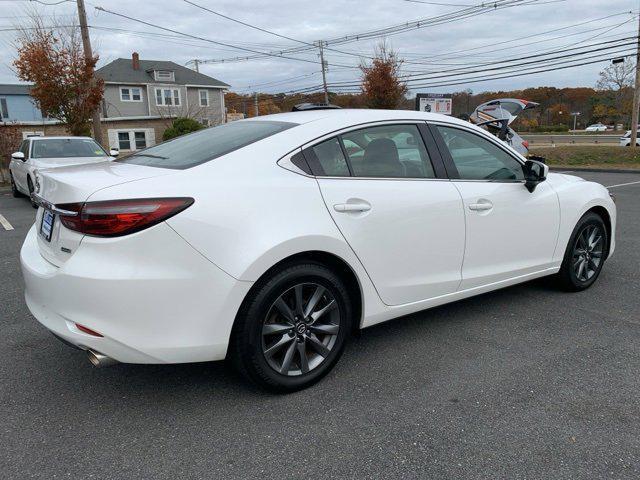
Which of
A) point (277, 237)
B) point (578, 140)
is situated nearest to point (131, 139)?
point (277, 237)

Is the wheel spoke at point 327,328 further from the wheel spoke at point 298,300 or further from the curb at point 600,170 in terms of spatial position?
the curb at point 600,170

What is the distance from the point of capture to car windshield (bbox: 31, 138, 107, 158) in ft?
36.2

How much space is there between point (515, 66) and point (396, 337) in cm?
2973

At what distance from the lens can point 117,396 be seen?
2.89m

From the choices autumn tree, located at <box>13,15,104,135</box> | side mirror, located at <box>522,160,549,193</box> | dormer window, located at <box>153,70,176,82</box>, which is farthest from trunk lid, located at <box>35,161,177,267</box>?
dormer window, located at <box>153,70,176,82</box>

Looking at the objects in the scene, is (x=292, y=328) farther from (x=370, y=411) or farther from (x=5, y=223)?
(x=5, y=223)

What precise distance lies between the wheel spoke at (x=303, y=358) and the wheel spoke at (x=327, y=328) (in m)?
0.11

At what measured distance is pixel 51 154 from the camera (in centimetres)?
1103

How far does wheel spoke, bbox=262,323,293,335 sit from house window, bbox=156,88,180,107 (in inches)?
1739

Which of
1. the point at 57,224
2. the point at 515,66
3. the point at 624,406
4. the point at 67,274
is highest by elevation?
the point at 515,66

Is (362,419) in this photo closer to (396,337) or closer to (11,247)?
(396,337)

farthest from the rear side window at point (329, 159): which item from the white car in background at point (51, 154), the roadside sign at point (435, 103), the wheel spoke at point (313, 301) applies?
the roadside sign at point (435, 103)

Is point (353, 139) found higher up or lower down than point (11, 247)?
higher up

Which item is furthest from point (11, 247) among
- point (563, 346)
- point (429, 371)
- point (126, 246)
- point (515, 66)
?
point (515, 66)
